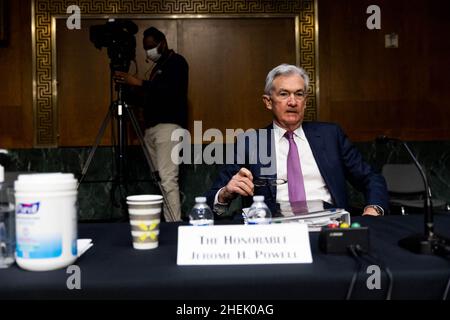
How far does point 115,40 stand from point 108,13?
110 cm

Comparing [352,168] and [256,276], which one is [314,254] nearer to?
[256,276]

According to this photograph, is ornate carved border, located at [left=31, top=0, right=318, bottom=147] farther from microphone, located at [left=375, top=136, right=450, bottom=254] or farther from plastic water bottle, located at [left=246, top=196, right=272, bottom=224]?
microphone, located at [left=375, top=136, right=450, bottom=254]

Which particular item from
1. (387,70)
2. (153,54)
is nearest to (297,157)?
(153,54)

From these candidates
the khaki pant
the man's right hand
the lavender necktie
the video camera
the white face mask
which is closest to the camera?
the man's right hand

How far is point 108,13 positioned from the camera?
13.9 ft

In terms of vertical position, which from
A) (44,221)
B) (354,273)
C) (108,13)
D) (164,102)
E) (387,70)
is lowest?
(354,273)

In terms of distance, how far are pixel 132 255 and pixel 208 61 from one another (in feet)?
11.7

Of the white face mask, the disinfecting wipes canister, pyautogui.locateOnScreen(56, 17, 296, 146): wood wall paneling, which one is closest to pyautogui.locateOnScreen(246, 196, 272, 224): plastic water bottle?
the disinfecting wipes canister

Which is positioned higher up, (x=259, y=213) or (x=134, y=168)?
(x=259, y=213)

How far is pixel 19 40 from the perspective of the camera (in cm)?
421

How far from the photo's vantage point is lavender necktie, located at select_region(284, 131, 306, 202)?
185 cm

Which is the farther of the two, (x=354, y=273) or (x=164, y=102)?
(x=164, y=102)

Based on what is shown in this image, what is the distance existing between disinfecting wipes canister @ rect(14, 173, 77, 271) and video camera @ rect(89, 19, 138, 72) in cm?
269

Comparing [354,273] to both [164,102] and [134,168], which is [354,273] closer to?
[164,102]
